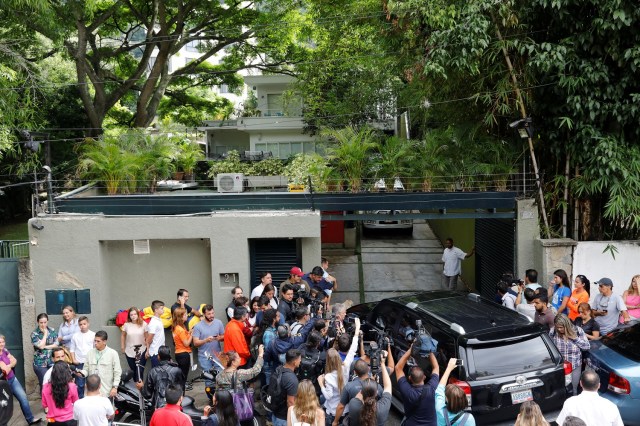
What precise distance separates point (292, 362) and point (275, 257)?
16.9ft

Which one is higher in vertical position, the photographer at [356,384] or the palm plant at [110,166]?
the palm plant at [110,166]

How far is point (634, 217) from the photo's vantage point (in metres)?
11.4

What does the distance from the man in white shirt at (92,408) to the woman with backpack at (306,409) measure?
2092 mm

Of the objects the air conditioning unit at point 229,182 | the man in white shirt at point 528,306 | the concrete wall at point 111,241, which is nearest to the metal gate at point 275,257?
the concrete wall at point 111,241

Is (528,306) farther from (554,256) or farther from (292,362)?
(292,362)

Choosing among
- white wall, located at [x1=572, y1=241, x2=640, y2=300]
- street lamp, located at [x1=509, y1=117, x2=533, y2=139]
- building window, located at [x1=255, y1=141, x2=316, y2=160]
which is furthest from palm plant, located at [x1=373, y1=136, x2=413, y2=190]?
building window, located at [x1=255, y1=141, x2=316, y2=160]

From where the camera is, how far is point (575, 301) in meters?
10.3

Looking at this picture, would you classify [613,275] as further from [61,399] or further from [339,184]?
[61,399]

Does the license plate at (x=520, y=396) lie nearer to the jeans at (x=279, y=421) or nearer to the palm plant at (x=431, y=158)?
the jeans at (x=279, y=421)

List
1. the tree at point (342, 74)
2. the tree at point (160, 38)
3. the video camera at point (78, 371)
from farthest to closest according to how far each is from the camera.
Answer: the tree at point (342, 74) < the tree at point (160, 38) < the video camera at point (78, 371)

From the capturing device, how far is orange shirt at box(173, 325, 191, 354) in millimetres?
9516

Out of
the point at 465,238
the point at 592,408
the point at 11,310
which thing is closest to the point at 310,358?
the point at 592,408

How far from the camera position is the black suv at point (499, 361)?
24.6 feet

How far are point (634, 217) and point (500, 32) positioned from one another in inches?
163
